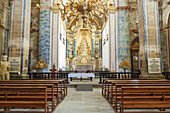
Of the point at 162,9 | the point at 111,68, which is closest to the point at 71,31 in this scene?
the point at 111,68

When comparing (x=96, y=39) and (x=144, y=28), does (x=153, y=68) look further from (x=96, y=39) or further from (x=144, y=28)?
(x=96, y=39)

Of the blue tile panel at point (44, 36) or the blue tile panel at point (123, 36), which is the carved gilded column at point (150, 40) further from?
the blue tile panel at point (44, 36)

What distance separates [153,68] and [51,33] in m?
9.60

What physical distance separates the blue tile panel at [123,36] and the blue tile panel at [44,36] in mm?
6734

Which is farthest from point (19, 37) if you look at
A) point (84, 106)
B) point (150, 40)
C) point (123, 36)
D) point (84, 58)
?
point (84, 58)

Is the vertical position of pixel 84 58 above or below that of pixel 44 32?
below

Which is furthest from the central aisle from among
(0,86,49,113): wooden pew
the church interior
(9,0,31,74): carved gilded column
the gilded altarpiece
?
the gilded altarpiece

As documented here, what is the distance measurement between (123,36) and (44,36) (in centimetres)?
747

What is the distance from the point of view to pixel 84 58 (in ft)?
84.9

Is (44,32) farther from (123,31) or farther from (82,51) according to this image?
(82,51)

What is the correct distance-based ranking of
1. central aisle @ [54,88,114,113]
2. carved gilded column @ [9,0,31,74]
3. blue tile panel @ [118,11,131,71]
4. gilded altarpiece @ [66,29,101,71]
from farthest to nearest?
1. gilded altarpiece @ [66,29,101,71]
2. blue tile panel @ [118,11,131,71]
3. carved gilded column @ [9,0,31,74]
4. central aisle @ [54,88,114,113]

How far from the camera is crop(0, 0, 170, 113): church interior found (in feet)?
12.5

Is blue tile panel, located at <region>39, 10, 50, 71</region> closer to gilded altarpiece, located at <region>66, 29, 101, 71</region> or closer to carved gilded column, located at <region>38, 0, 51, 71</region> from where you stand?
carved gilded column, located at <region>38, 0, 51, 71</region>

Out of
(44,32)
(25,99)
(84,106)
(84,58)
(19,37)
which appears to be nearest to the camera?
(25,99)
